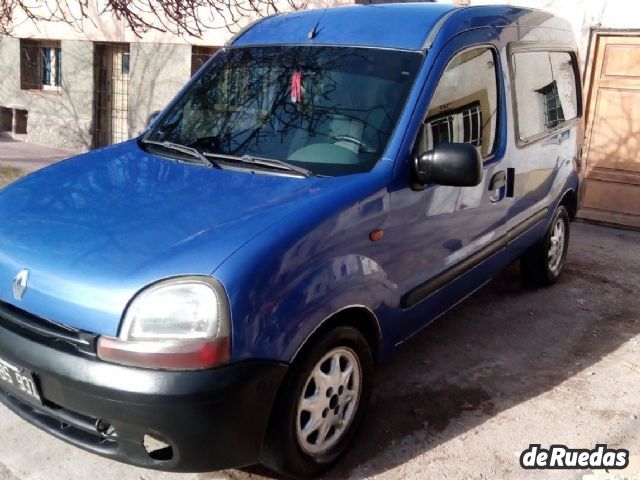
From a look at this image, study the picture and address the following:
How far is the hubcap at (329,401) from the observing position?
272 cm

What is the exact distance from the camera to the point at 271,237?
245 centimetres

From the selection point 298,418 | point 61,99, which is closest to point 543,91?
point 298,418

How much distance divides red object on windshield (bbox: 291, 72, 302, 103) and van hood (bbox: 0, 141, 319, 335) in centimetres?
60

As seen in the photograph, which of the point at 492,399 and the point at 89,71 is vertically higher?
the point at 89,71

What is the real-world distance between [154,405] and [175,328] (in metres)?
0.26

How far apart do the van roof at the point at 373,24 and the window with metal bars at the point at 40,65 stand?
1030 centimetres

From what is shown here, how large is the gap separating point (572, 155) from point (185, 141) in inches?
129

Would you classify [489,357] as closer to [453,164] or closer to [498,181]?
[498,181]

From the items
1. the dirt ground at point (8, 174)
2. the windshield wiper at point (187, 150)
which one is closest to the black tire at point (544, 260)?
the windshield wiper at point (187, 150)

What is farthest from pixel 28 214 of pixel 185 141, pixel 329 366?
pixel 329 366

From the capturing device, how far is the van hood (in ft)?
7.69
